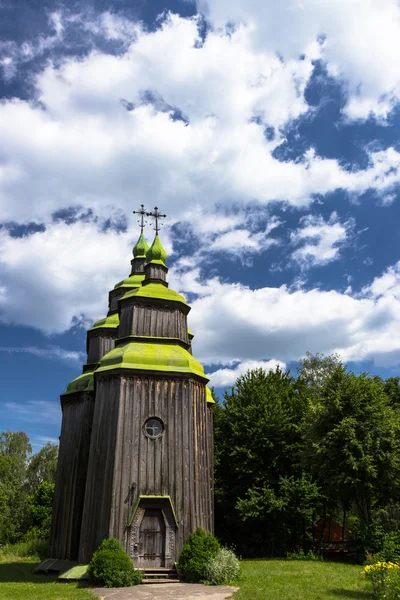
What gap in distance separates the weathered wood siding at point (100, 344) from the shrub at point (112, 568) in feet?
45.3

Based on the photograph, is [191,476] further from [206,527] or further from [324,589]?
[324,589]

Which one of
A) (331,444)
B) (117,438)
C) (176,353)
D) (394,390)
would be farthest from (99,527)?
(394,390)

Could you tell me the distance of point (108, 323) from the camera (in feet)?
98.0

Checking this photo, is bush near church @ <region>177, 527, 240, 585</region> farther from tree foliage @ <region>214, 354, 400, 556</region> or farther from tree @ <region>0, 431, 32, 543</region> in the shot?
tree @ <region>0, 431, 32, 543</region>

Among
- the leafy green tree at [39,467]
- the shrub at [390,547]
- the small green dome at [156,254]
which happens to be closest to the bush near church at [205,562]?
the shrub at [390,547]

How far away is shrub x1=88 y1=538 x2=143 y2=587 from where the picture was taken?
1591 cm

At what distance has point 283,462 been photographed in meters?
29.9

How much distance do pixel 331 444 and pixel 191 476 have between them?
8.45 metres

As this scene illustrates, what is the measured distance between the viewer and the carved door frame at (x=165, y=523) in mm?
17453

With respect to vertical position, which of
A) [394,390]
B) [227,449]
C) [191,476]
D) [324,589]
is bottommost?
[324,589]

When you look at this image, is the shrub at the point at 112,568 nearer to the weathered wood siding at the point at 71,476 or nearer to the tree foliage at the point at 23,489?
the weathered wood siding at the point at 71,476

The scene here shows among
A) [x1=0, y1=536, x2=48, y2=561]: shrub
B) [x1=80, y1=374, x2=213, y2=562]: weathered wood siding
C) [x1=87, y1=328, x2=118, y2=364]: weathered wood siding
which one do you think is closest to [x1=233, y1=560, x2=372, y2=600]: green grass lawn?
[x1=80, y1=374, x2=213, y2=562]: weathered wood siding

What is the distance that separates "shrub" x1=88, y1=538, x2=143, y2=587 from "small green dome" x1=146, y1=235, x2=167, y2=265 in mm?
14282

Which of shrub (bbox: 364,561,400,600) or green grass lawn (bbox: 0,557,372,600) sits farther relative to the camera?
green grass lawn (bbox: 0,557,372,600)
